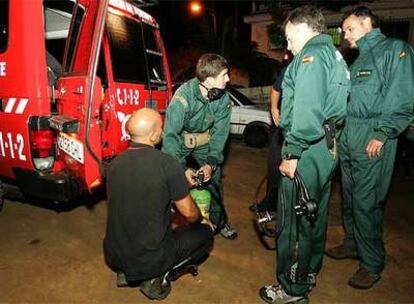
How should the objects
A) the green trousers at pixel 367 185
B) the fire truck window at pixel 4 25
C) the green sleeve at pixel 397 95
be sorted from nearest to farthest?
the green sleeve at pixel 397 95 < the green trousers at pixel 367 185 < the fire truck window at pixel 4 25

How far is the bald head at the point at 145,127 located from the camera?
234 cm

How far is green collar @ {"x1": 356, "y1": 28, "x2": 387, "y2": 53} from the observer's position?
2941 mm

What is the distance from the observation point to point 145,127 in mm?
2332

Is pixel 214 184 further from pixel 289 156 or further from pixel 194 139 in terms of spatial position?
pixel 289 156

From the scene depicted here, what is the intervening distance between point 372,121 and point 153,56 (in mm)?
2982

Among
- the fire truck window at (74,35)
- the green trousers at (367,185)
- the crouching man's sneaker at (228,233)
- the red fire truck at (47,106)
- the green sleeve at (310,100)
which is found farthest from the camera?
the crouching man's sneaker at (228,233)

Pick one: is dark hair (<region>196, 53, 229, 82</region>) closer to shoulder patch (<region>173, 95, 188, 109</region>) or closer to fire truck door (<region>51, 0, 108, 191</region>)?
shoulder patch (<region>173, 95, 188, 109</region>)

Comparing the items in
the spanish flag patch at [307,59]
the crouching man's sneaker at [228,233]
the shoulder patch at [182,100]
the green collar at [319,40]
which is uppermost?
the green collar at [319,40]

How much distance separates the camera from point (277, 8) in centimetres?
1402

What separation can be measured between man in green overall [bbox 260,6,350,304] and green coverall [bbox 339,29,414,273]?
397 millimetres

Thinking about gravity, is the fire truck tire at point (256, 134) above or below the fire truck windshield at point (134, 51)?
below

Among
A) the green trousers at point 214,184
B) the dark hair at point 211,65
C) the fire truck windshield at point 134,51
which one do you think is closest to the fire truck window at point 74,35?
the fire truck windshield at point 134,51

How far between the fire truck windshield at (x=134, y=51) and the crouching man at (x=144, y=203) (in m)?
1.70

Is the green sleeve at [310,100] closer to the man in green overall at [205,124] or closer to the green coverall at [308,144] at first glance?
the green coverall at [308,144]
